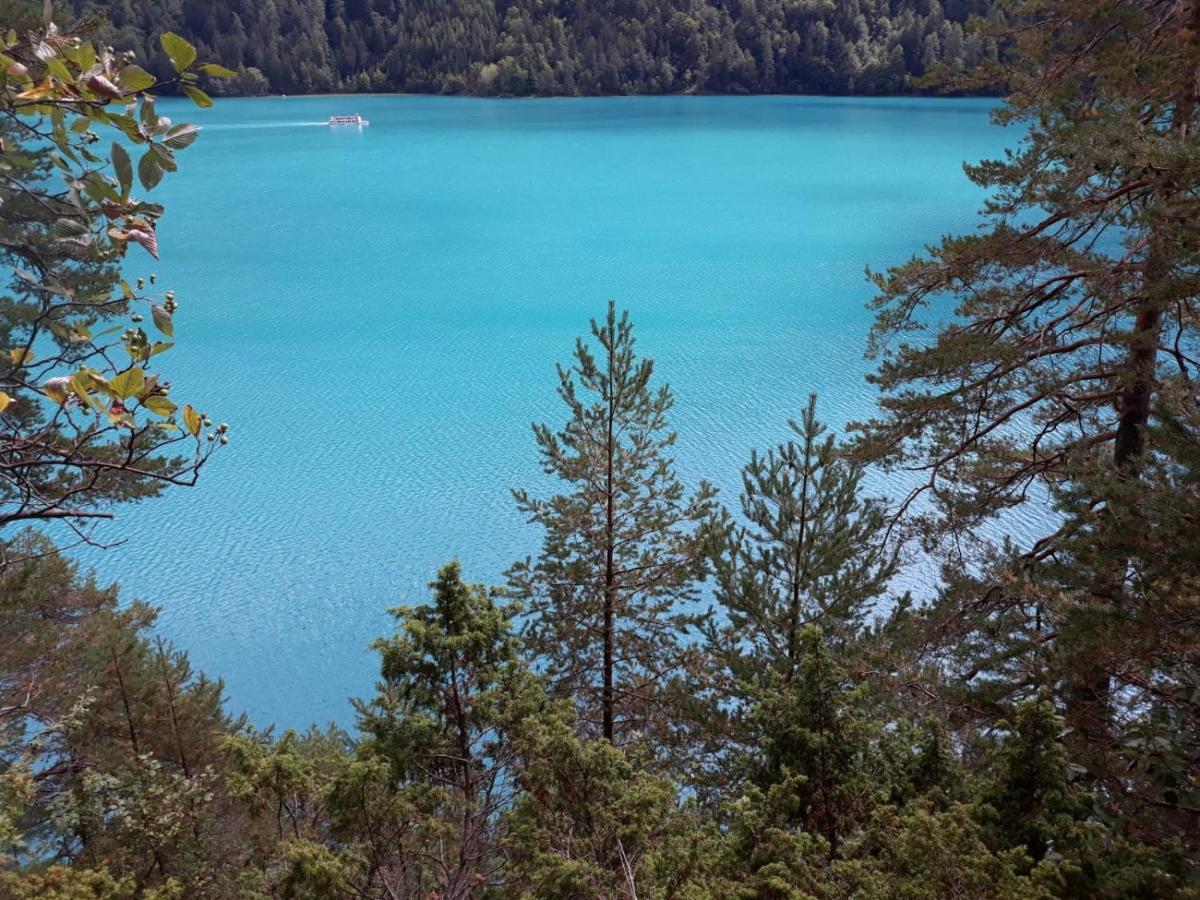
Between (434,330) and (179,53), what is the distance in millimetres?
21049

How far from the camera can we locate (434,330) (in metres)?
21.5

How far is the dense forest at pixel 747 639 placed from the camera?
244 cm

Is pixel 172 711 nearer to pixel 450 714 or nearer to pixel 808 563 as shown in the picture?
pixel 450 714

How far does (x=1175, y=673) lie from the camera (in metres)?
3.04

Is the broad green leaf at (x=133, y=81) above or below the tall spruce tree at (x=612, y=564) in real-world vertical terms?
below

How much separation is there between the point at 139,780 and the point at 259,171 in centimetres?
4075

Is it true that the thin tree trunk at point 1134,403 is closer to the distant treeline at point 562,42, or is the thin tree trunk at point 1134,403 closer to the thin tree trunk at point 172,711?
the thin tree trunk at point 172,711

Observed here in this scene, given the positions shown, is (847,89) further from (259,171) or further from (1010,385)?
(1010,385)

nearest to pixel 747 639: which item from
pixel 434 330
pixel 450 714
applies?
pixel 450 714

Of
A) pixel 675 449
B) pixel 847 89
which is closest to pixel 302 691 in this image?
pixel 675 449

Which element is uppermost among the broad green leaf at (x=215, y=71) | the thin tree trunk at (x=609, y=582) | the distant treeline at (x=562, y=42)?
the distant treeline at (x=562, y=42)

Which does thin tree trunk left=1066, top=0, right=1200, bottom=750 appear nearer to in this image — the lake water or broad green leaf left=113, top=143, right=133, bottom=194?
broad green leaf left=113, top=143, right=133, bottom=194

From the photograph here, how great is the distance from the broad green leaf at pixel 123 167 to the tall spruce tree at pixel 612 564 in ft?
19.8

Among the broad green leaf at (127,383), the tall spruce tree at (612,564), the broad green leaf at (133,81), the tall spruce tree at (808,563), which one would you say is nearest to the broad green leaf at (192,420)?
the broad green leaf at (127,383)
